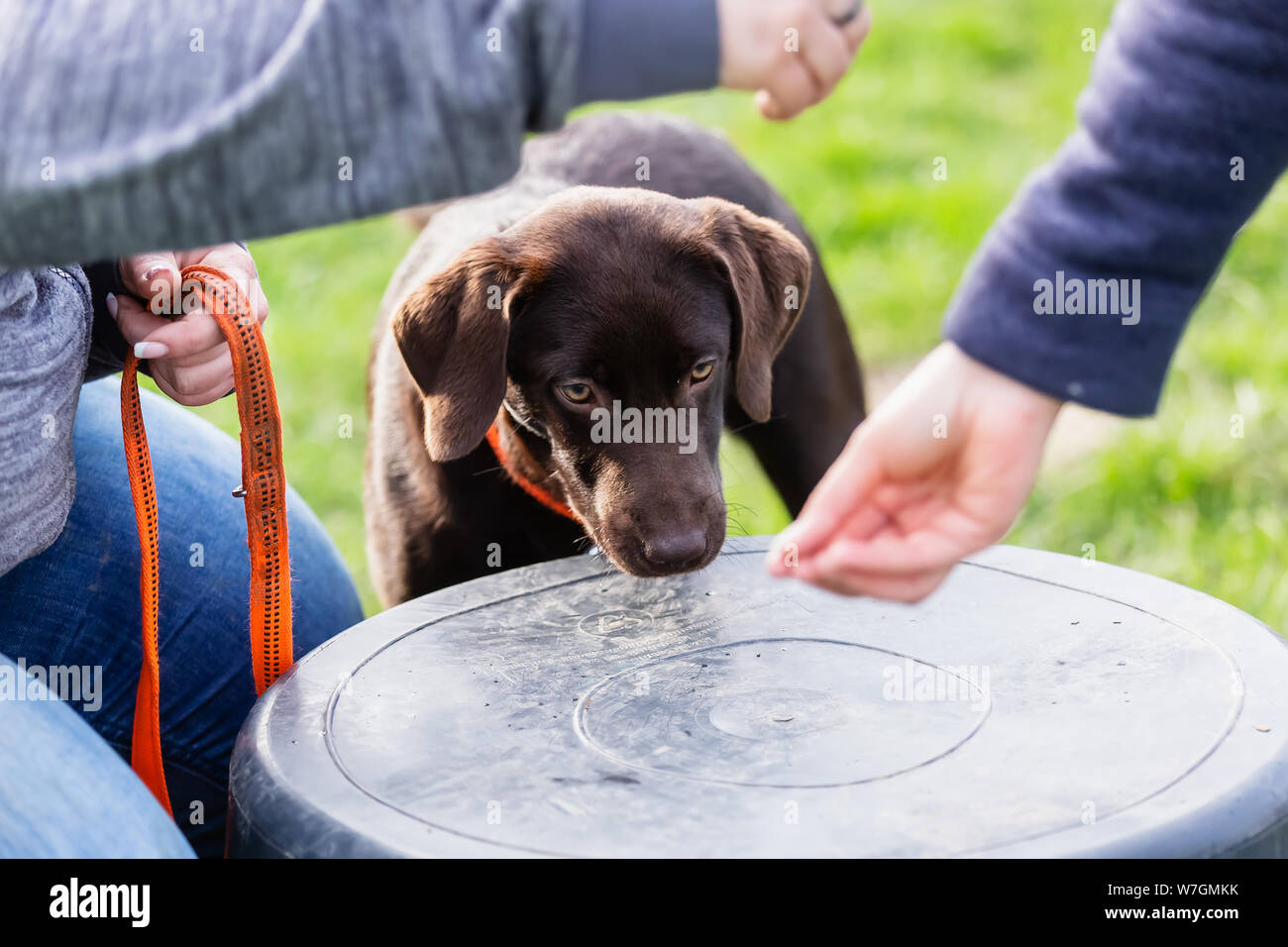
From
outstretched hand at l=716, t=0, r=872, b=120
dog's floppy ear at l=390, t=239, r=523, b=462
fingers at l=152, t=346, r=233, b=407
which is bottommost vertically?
dog's floppy ear at l=390, t=239, r=523, b=462

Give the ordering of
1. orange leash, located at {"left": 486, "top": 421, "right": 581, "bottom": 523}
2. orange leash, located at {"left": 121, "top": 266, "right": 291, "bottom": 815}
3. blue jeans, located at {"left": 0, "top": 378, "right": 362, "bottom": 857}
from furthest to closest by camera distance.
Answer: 1. orange leash, located at {"left": 486, "top": 421, "right": 581, "bottom": 523}
2. blue jeans, located at {"left": 0, "top": 378, "right": 362, "bottom": 857}
3. orange leash, located at {"left": 121, "top": 266, "right": 291, "bottom": 815}

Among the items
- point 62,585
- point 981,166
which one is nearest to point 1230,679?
point 62,585

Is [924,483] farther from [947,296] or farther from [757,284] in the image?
[947,296]

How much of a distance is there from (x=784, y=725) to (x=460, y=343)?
0.99 m

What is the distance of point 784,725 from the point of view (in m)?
1.54

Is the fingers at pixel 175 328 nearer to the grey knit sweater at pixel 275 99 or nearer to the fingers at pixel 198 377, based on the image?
the fingers at pixel 198 377

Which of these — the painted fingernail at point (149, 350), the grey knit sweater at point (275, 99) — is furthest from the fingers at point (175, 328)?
the grey knit sweater at point (275, 99)

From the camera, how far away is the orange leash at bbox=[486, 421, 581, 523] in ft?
8.24

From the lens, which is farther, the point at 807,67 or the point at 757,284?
the point at 757,284

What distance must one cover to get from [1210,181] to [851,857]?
63 cm

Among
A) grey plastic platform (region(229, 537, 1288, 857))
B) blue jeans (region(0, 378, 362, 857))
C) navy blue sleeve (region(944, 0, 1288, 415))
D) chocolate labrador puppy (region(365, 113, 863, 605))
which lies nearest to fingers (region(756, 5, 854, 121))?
navy blue sleeve (region(944, 0, 1288, 415))

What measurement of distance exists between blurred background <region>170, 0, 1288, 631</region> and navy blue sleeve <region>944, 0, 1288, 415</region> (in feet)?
5.37

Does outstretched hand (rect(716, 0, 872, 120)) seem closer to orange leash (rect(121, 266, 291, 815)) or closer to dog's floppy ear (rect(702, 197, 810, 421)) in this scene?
orange leash (rect(121, 266, 291, 815))

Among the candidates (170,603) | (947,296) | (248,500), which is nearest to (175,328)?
(248,500)
